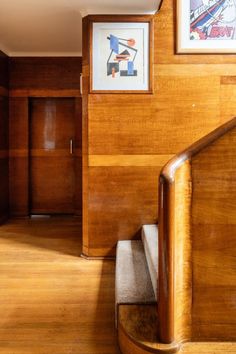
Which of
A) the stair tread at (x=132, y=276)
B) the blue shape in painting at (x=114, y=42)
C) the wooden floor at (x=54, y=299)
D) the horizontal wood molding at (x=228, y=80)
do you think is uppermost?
the blue shape in painting at (x=114, y=42)

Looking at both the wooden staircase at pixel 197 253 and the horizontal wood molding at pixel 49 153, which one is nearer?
the wooden staircase at pixel 197 253

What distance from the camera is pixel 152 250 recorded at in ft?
9.05

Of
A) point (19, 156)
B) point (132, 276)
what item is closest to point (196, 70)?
point (132, 276)

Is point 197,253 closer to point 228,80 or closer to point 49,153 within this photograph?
point 228,80

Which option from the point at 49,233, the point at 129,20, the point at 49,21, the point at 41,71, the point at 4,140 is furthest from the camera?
the point at 41,71

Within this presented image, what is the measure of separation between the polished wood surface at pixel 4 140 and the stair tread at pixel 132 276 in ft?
8.62

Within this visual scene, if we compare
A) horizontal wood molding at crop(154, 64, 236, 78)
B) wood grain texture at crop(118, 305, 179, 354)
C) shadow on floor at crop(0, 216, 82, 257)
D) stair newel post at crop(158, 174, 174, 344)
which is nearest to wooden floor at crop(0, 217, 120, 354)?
shadow on floor at crop(0, 216, 82, 257)

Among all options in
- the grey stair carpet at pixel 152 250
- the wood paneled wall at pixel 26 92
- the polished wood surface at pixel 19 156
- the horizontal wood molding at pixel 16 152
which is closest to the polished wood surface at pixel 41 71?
the wood paneled wall at pixel 26 92

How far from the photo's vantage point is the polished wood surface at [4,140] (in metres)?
5.37

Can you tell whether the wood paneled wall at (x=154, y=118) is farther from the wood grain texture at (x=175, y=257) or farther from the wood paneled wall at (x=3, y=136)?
the wood paneled wall at (x=3, y=136)

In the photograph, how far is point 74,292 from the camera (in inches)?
111

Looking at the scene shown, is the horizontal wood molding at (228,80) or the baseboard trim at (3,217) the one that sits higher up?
the horizontal wood molding at (228,80)

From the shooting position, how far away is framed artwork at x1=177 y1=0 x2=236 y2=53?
3.59 m

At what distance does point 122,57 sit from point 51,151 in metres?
2.74
